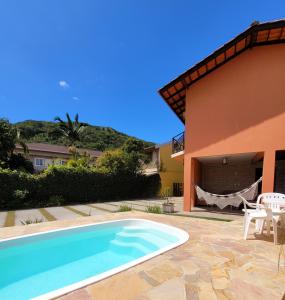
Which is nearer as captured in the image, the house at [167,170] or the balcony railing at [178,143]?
the balcony railing at [178,143]

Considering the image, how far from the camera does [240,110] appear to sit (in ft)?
30.4

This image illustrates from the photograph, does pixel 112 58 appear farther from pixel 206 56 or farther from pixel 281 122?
pixel 281 122

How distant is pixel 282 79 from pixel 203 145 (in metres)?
4.10

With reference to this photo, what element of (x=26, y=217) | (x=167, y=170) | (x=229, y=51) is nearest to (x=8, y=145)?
(x=26, y=217)

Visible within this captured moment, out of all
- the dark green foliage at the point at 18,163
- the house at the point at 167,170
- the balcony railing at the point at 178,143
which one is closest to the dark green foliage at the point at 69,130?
the dark green foliage at the point at 18,163

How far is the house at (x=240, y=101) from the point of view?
8.32 m

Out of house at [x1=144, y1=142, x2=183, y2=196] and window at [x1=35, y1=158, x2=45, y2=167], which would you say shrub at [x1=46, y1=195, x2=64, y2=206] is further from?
window at [x1=35, y1=158, x2=45, y2=167]

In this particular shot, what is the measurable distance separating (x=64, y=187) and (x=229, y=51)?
1358 cm

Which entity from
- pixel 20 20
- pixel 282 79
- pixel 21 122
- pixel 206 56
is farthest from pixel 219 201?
pixel 21 122

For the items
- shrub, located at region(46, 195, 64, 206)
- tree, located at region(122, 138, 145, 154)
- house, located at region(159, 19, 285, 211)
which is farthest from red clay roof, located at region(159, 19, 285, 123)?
tree, located at region(122, 138, 145, 154)

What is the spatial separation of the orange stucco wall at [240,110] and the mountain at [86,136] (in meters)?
20.7

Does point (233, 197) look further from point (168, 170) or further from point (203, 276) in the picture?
point (168, 170)

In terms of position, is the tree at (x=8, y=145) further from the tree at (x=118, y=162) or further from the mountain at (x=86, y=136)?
the mountain at (x=86, y=136)

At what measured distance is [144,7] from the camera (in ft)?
32.9
